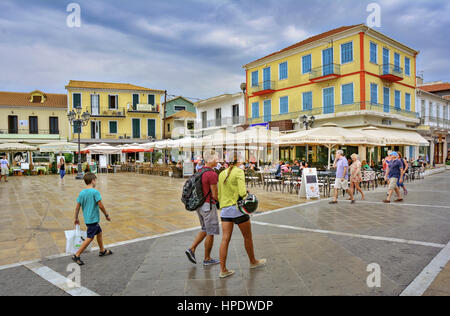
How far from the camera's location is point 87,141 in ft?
111

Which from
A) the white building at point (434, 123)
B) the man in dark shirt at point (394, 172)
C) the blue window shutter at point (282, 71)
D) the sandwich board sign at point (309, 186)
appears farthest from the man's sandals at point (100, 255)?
the white building at point (434, 123)

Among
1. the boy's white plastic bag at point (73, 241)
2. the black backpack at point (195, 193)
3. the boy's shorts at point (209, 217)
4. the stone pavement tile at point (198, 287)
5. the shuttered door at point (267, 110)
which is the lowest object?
the stone pavement tile at point (198, 287)

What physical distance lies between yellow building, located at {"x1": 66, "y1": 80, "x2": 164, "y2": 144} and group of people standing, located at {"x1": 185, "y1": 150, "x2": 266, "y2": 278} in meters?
30.6

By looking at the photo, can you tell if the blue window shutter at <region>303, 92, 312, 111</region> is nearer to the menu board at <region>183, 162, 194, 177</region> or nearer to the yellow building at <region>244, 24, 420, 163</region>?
the yellow building at <region>244, 24, 420, 163</region>

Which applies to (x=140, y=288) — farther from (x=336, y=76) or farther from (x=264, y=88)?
(x=264, y=88)

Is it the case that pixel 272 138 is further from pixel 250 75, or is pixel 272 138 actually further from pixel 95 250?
pixel 250 75

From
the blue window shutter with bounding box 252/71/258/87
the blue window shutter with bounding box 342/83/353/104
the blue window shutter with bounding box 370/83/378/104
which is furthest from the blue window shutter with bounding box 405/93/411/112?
the blue window shutter with bounding box 252/71/258/87

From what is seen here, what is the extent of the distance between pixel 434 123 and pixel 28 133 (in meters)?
40.6

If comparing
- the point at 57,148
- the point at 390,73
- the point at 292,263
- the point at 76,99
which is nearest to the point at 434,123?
the point at 390,73

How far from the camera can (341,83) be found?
2117 cm

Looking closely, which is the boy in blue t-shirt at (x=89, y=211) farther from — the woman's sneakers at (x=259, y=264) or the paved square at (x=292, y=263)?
the woman's sneakers at (x=259, y=264)

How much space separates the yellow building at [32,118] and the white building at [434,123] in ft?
114

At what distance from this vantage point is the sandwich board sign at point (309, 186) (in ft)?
31.7
